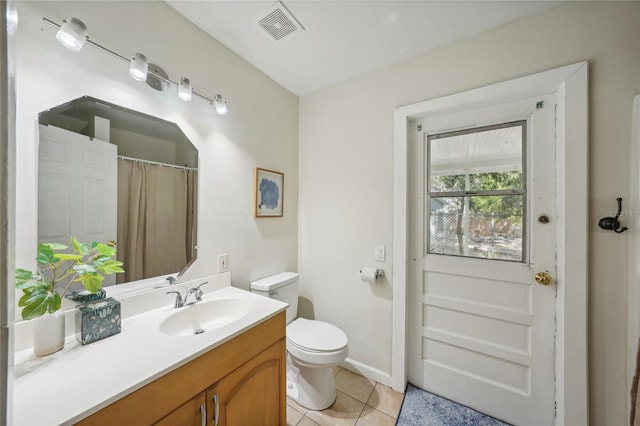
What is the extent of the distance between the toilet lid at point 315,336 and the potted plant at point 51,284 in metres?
1.08

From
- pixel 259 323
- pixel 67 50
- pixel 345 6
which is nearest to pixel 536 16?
pixel 345 6

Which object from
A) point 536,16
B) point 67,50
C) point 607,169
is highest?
point 536,16

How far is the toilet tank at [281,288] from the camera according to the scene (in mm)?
1654

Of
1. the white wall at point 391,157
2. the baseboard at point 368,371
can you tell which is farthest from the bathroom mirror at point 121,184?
the baseboard at point 368,371

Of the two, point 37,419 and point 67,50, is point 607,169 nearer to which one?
point 37,419

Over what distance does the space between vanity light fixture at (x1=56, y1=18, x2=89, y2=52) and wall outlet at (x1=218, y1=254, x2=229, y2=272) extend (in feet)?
3.77

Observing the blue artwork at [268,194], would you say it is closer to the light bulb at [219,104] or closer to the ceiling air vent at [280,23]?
the light bulb at [219,104]

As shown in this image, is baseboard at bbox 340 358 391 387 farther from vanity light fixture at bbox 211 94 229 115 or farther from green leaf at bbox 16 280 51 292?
vanity light fixture at bbox 211 94 229 115

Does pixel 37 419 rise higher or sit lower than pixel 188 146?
lower

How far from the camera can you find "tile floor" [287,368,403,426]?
4.72ft

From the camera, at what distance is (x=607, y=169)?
115cm

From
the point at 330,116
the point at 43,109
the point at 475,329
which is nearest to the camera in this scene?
the point at 43,109

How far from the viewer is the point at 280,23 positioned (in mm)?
1363

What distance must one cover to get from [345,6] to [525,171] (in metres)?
1.40
